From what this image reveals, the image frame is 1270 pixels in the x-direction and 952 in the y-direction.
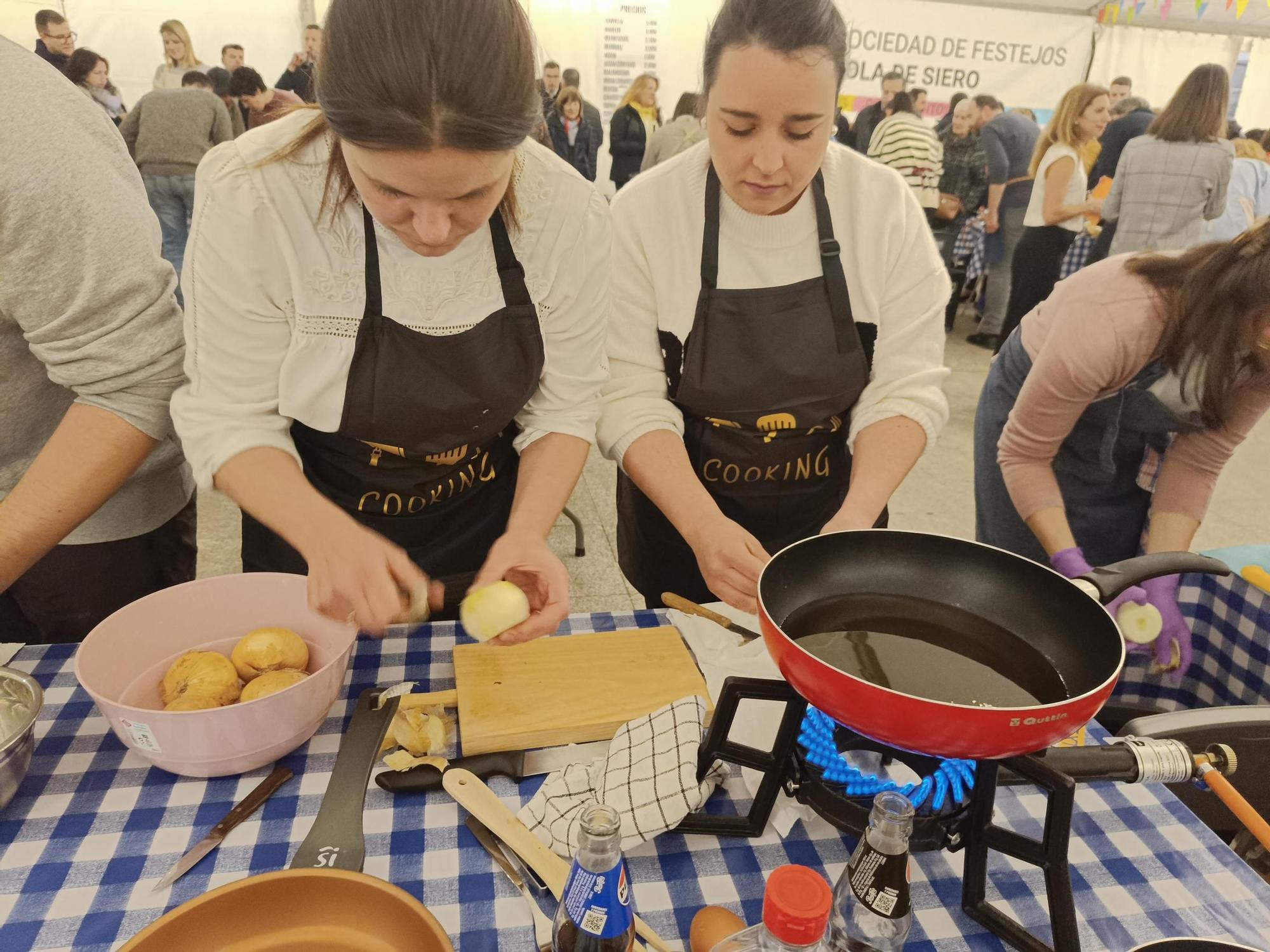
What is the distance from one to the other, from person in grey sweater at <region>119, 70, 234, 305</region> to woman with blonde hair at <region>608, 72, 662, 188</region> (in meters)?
3.29

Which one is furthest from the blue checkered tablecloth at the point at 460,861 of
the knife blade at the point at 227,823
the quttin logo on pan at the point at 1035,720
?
the quttin logo on pan at the point at 1035,720

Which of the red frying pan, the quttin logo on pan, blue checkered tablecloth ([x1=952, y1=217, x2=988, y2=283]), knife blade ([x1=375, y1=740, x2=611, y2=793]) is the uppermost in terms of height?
the quttin logo on pan

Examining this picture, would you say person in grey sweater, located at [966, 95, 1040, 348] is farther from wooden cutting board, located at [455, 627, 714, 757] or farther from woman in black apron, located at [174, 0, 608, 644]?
wooden cutting board, located at [455, 627, 714, 757]

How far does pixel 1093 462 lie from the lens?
1.81 meters

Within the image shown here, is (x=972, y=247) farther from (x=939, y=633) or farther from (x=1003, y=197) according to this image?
(x=939, y=633)

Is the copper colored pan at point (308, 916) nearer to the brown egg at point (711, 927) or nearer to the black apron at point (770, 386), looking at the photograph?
the brown egg at point (711, 927)

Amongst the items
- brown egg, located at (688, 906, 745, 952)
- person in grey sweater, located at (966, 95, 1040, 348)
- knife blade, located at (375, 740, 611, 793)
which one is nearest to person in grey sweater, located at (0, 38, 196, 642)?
knife blade, located at (375, 740, 611, 793)

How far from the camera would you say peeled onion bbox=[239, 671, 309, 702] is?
3.11 feet

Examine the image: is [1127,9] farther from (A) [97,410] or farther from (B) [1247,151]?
(A) [97,410]

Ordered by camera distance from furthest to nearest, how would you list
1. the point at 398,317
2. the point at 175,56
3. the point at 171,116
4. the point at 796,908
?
the point at 175,56 < the point at 171,116 < the point at 398,317 < the point at 796,908

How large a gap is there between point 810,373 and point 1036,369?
544mm

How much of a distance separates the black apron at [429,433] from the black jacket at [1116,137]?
5387mm

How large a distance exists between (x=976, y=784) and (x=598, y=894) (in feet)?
1.34

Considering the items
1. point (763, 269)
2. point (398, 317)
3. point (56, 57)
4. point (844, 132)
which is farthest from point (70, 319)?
point (844, 132)
